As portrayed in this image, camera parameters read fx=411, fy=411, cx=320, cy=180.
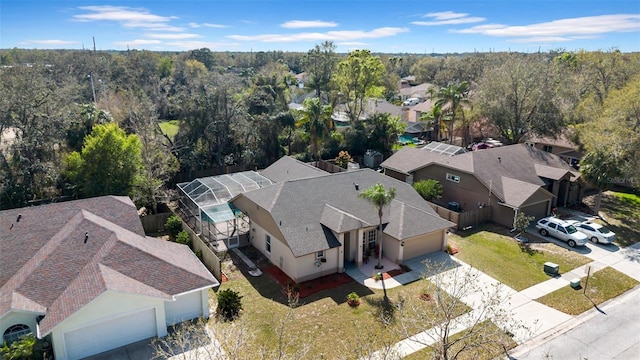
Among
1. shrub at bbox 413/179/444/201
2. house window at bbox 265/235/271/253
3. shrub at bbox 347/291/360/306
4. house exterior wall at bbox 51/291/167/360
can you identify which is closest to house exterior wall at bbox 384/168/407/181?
shrub at bbox 413/179/444/201

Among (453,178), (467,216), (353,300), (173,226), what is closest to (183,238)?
(173,226)

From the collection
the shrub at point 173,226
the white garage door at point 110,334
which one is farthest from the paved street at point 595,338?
the shrub at point 173,226

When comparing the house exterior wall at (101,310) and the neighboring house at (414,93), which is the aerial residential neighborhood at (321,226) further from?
the neighboring house at (414,93)

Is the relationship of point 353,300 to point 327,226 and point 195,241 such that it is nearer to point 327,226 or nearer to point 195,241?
point 327,226

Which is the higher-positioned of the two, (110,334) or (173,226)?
(173,226)

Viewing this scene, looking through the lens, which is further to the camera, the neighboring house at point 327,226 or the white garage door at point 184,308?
the neighboring house at point 327,226

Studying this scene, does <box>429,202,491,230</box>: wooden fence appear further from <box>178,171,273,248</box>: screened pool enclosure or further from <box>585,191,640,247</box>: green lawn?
<box>178,171,273,248</box>: screened pool enclosure

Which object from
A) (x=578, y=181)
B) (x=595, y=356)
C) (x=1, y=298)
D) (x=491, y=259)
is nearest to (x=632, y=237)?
(x=578, y=181)
